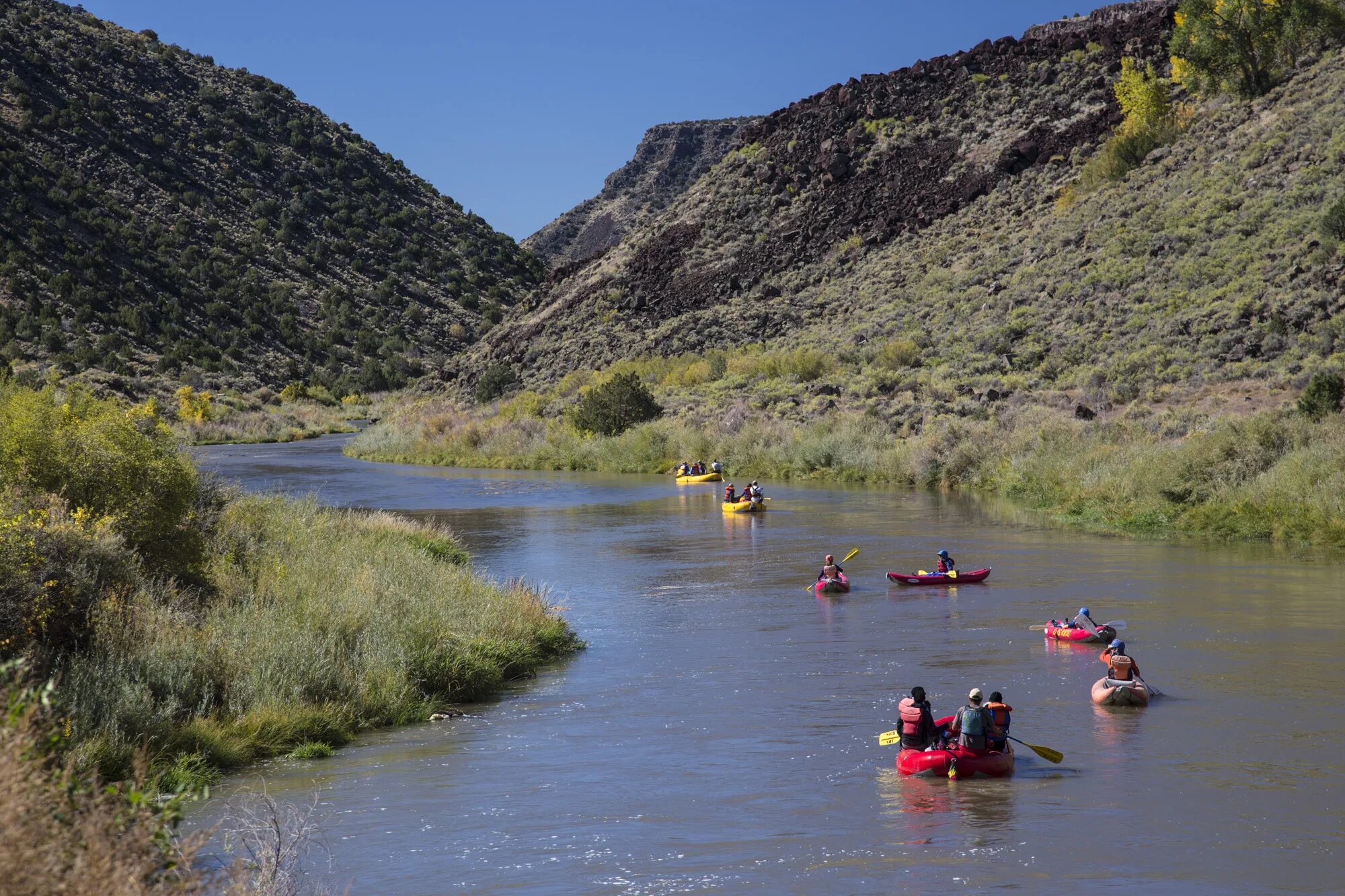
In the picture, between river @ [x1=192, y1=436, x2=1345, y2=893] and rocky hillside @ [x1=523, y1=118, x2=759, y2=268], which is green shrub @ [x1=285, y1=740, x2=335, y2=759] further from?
rocky hillside @ [x1=523, y1=118, x2=759, y2=268]

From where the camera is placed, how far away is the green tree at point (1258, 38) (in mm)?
60875

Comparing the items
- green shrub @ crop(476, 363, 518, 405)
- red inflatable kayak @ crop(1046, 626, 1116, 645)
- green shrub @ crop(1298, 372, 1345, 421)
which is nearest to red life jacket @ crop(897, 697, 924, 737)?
red inflatable kayak @ crop(1046, 626, 1116, 645)

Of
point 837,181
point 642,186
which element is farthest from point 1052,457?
point 642,186

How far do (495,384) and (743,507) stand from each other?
41.8 metres

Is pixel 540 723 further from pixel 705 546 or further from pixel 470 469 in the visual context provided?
pixel 470 469

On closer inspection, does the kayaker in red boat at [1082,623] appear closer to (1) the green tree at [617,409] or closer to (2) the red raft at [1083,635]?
(2) the red raft at [1083,635]

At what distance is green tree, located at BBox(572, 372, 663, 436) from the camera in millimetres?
56531

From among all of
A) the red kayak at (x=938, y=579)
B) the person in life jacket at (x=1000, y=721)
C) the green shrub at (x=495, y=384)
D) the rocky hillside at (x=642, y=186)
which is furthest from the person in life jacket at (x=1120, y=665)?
the rocky hillside at (x=642, y=186)

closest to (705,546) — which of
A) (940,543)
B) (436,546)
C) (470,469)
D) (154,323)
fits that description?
(940,543)

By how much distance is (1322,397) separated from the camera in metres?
29.9

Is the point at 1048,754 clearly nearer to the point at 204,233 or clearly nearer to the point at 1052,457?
the point at 1052,457

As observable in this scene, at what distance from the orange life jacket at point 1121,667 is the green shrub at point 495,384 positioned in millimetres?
61430

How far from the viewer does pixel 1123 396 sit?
40594mm

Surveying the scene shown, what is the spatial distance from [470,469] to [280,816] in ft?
153
